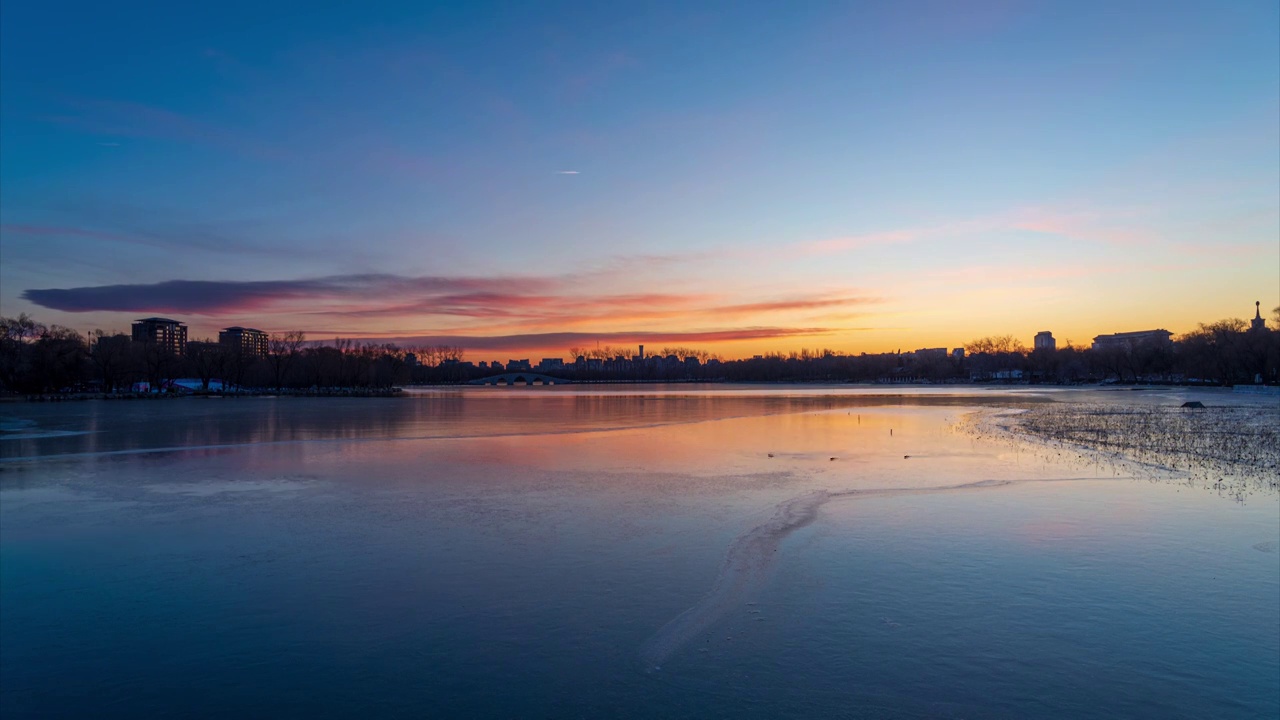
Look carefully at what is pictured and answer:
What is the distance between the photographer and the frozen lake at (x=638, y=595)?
5.56 m

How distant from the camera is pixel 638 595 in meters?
7.76

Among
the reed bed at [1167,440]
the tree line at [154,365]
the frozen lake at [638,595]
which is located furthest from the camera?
the tree line at [154,365]

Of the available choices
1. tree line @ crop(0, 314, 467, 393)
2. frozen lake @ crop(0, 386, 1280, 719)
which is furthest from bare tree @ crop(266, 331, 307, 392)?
frozen lake @ crop(0, 386, 1280, 719)

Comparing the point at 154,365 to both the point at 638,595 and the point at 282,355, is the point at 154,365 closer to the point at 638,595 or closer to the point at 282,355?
the point at 282,355

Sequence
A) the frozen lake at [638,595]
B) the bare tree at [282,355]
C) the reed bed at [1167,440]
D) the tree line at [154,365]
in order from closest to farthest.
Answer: the frozen lake at [638,595]
the reed bed at [1167,440]
the tree line at [154,365]
the bare tree at [282,355]

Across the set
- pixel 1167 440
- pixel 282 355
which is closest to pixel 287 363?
pixel 282 355

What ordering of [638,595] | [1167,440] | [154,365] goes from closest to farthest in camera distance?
[638,595] < [1167,440] < [154,365]

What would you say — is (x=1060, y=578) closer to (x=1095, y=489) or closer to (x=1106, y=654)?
(x=1106, y=654)

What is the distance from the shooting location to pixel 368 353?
118 m

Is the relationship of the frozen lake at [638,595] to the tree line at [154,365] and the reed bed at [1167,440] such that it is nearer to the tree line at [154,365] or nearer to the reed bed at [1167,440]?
the reed bed at [1167,440]

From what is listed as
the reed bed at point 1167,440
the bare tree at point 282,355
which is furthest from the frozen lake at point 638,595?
the bare tree at point 282,355

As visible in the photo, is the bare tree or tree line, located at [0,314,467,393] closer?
tree line, located at [0,314,467,393]

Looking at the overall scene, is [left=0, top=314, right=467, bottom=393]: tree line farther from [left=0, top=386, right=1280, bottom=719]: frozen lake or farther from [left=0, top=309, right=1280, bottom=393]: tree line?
[left=0, top=386, right=1280, bottom=719]: frozen lake

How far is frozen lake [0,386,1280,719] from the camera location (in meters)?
5.56
